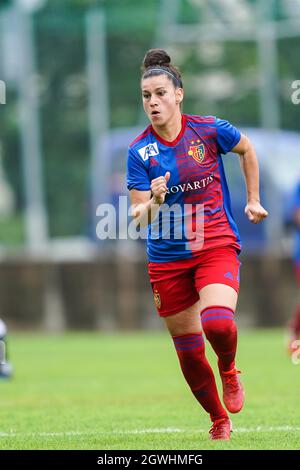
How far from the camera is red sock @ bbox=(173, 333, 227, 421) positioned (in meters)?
7.38

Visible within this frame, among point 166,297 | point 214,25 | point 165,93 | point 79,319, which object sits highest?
point 214,25

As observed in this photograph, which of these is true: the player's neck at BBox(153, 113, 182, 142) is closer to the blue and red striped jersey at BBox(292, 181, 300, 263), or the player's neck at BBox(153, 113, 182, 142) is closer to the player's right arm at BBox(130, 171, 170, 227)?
the player's right arm at BBox(130, 171, 170, 227)

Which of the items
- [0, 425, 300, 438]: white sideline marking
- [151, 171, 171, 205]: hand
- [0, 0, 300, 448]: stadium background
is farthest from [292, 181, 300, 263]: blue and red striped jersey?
[151, 171, 171, 205]: hand

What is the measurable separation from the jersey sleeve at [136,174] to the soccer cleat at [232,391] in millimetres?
1172

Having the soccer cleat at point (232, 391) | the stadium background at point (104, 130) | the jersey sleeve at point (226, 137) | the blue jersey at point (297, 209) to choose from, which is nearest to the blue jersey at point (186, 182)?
the jersey sleeve at point (226, 137)

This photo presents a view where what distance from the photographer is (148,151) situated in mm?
7242

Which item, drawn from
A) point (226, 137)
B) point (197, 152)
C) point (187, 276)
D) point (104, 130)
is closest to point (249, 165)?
point (226, 137)

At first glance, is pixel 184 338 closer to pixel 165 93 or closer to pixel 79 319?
pixel 165 93

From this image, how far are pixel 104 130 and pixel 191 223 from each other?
431 inches

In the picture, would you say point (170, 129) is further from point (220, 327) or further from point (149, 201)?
point (220, 327)

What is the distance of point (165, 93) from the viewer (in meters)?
7.20

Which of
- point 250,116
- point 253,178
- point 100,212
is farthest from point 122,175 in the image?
point 253,178
